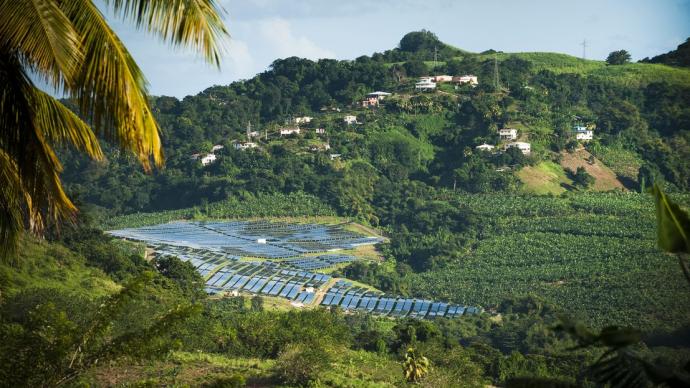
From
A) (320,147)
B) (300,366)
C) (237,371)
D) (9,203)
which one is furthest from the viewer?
(320,147)

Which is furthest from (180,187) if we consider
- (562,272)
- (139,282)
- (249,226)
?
(139,282)

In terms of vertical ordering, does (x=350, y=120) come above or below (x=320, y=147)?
above

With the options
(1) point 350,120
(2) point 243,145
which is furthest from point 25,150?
(1) point 350,120

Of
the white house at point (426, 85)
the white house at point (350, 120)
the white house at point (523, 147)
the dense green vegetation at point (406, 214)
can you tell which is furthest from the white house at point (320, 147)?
the white house at point (426, 85)

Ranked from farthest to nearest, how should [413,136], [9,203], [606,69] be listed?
[606,69] < [413,136] < [9,203]

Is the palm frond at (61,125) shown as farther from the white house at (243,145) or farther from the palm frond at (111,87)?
the white house at (243,145)

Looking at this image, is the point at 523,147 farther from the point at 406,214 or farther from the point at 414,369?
the point at 414,369

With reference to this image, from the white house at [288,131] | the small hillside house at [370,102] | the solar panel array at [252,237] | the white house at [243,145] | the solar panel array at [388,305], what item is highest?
the small hillside house at [370,102]

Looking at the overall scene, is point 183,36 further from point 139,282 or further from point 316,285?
point 316,285
